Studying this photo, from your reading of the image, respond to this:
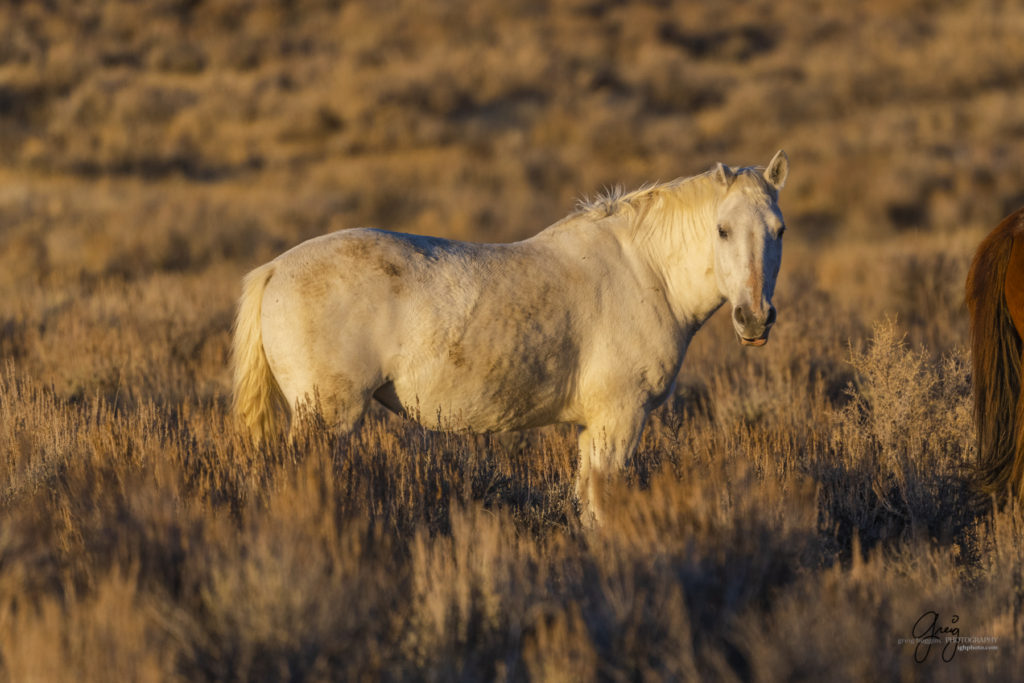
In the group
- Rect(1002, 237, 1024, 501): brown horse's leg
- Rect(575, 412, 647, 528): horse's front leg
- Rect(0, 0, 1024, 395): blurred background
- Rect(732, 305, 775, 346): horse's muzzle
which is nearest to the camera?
Rect(1002, 237, 1024, 501): brown horse's leg

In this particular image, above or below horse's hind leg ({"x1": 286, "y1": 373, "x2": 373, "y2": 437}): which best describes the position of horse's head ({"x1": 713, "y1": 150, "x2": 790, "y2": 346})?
above

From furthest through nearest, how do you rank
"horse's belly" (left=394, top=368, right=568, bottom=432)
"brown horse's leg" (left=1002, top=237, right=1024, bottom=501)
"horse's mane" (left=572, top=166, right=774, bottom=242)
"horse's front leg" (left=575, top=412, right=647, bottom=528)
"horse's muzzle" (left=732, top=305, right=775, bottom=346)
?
1. "horse's mane" (left=572, top=166, right=774, bottom=242)
2. "horse's front leg" (left=575, top=412, right=647, bottom=528)
3. "horse's belly" (left=394, top=368, right=568, bottom=432)
4. "horse's muzzle" (left=732, top=305, right=775, bottom=346)
5. "brown horse's leg" (left=1002, top=237, right=1024, bottom=501)

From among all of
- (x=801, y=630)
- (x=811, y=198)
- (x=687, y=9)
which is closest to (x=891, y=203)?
(x=811, y=198)

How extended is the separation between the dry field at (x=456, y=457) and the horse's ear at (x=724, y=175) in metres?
1.21

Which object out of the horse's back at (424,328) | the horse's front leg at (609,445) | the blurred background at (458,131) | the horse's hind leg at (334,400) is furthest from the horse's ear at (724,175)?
the blurred background at (458,131)

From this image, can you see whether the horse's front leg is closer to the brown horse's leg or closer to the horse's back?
the horse's back

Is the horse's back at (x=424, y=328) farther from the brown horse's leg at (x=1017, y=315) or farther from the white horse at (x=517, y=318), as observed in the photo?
the brown horse's leg at (x=1017, y=315)

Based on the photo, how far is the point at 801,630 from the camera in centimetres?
275

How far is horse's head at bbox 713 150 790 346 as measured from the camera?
13.8 feet

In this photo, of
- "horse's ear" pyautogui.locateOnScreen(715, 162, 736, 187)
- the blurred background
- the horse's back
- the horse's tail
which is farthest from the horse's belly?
the blurred background

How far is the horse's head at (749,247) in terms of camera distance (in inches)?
165
